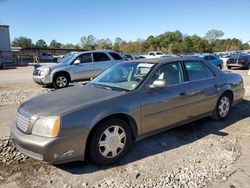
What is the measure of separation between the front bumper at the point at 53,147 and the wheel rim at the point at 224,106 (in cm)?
357

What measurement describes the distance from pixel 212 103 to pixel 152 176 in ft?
8.80

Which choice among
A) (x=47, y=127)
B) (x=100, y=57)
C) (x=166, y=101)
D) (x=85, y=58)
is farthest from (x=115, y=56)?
(x=47, y=127)

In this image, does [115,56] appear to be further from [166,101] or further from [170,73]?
[166,101]

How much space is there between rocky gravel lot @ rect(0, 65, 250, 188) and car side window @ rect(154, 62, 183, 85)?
1.07m

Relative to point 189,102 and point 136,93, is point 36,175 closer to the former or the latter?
point 136,93

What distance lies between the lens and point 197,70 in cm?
568

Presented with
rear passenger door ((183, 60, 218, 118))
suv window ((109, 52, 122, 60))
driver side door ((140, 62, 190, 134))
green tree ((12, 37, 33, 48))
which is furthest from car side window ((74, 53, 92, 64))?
green tree ((12, 37, 33, 48))

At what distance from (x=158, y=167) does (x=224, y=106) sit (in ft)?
9.56

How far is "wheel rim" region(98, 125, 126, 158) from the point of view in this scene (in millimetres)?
4004

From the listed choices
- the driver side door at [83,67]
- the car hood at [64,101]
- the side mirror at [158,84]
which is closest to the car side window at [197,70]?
the side mirror at [158,84]

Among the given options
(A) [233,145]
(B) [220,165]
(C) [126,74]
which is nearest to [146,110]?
(C) [126,74]

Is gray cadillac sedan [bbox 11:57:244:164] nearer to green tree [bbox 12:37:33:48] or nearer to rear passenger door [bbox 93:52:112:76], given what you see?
rear passenger door [bbox 93:52:112:76]

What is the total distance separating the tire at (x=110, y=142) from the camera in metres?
3.91

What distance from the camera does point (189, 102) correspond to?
523 cm
